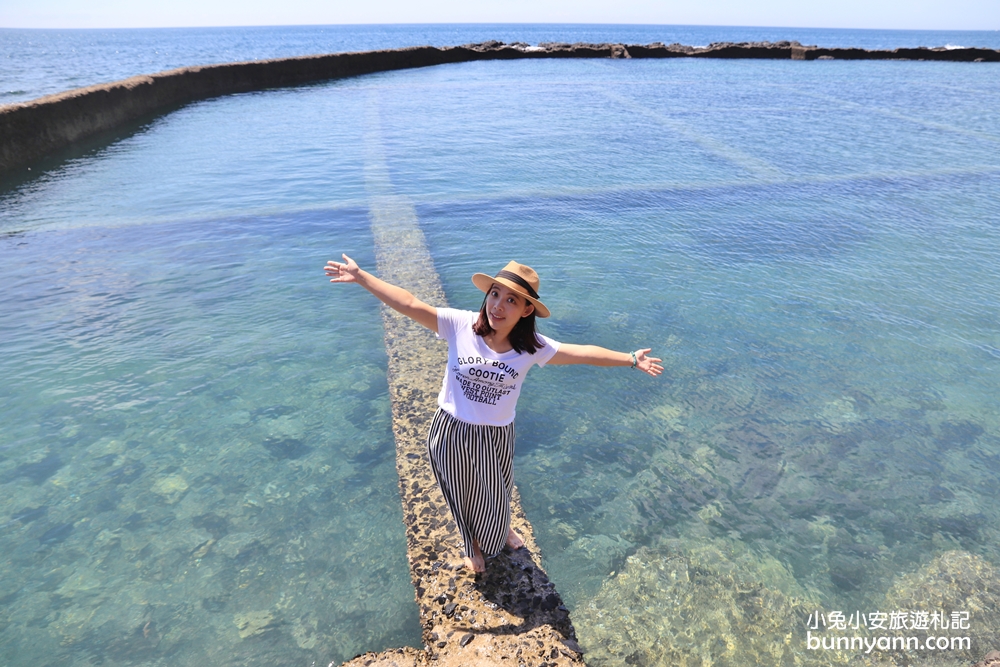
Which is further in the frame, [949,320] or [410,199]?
[410,199]

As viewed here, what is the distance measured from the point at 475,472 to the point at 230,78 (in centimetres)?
2548

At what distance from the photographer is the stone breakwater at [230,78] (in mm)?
12617

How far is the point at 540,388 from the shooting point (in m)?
5.33

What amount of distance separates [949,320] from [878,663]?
4.63 metres

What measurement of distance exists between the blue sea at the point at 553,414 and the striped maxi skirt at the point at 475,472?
2.28 feet

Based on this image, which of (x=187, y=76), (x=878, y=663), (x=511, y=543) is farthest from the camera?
(x=187, y=76)

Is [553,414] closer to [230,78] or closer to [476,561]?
[476,561]

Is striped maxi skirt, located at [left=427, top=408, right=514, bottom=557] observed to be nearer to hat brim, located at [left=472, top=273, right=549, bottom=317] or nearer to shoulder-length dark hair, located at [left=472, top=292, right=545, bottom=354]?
shoulder-length dark hair, located at [left=472, top=292, right=545, bottom=354]

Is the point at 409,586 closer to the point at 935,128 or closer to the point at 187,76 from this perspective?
the point at 935,128

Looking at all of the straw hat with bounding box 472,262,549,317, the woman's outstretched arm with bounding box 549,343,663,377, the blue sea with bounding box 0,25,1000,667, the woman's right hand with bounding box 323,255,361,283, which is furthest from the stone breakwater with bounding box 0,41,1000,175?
the woman's outstretched arm with bounding box 549,343,663,377

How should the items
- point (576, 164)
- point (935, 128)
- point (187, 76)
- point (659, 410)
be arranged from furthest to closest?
point (187, 76) < point (935, 128) < point (576, 164) < point (659, 410)

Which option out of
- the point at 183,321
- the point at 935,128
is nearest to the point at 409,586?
the point at 183,321

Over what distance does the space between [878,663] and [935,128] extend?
678 inches

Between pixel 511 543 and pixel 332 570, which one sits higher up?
pixel 511 543
